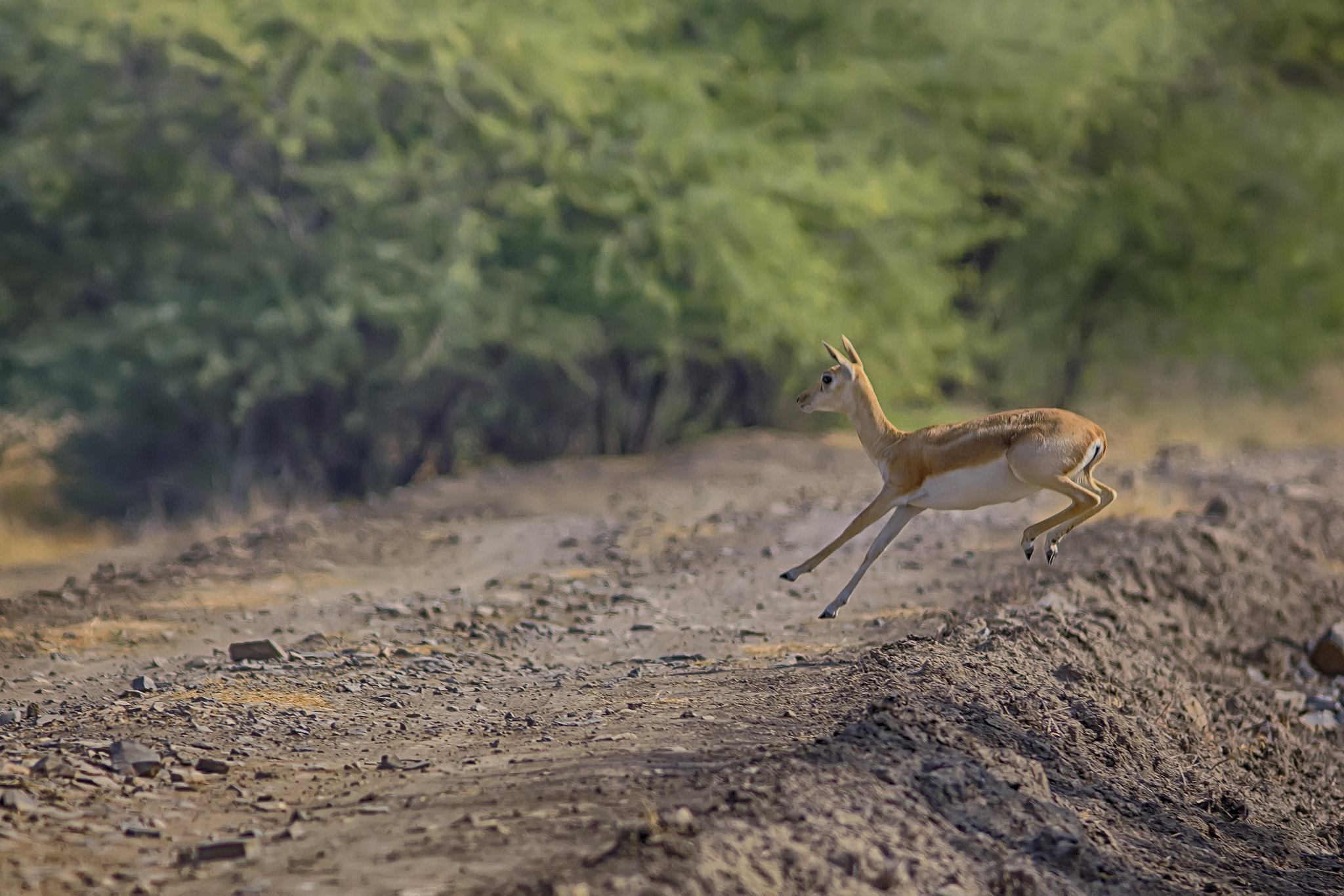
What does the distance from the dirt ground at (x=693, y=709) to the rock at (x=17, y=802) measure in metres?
0.02

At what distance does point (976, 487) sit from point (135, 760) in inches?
183

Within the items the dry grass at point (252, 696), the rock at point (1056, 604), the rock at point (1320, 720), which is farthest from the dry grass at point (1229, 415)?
the dry grass at point (252, 696)

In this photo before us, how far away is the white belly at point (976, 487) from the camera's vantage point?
27.8 feet

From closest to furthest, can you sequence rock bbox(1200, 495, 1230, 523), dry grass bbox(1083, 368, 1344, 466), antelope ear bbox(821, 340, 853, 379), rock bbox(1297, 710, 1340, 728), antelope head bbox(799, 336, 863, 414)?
antelope ear bbox(821, 340, 853, 379), antelope head bbox(799, 336, 863, 414), rock bbox(1297, 710, 1340, 728), rock bbox(1200, 495, 1230, 523), dry grass bbox(1083, 368, 1344, 466)

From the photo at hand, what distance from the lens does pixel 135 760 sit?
21.2ft

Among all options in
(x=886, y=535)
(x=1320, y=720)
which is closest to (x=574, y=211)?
(x=886, y=535)

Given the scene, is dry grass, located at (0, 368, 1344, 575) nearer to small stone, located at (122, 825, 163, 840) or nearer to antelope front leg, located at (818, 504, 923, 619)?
antelope front leg, located at (818, 504, 923, 619)

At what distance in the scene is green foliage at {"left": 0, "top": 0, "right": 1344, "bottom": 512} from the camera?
66.1 feet

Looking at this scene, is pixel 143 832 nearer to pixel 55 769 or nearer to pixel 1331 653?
pixel 55 769

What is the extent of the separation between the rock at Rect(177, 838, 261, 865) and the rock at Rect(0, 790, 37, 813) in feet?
2.86

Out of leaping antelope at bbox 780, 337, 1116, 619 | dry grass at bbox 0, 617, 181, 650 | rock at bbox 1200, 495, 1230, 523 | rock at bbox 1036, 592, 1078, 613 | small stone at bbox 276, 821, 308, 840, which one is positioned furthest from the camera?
rock at bbox 1200, 495, 1230, 523

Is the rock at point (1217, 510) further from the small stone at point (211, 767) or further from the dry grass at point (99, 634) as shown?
the small stone at point (211, 767)

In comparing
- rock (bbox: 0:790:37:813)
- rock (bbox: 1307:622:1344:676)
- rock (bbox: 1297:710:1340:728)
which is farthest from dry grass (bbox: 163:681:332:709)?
rock (bbox: 1307:622:1344:676)

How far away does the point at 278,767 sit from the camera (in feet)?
22.0
